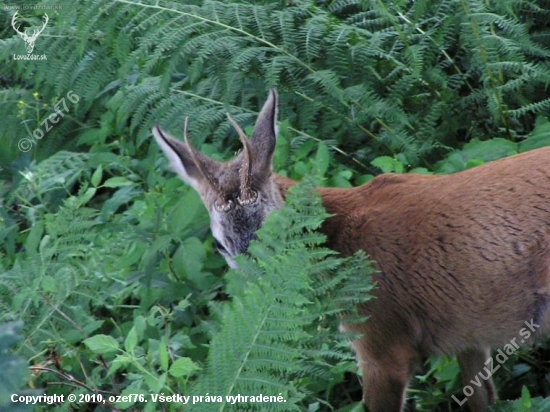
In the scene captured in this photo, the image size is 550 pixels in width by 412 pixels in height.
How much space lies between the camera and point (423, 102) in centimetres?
666

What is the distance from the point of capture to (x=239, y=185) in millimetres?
5102

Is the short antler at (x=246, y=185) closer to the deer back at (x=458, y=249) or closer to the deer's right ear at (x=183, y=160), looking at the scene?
the deer's right ear at (x=183, y=160)

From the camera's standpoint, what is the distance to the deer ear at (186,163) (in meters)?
5.22

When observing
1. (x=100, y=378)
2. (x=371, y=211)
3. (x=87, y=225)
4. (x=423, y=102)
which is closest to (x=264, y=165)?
(x=371, y=211)

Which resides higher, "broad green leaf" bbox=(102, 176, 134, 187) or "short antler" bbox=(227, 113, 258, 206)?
"short antler" bbox=(227, 113, 258, 206)

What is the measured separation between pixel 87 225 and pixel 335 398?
5.47 ft

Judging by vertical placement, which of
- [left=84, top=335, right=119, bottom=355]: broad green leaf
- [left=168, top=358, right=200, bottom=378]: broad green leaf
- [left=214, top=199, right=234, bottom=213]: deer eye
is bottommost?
[left=84, top=335, right=119, bottom=355]: broad green leaf

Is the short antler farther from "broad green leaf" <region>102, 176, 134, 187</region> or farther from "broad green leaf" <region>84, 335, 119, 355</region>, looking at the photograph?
"broad green leaf" <region>102, 176, 134, 187</region>

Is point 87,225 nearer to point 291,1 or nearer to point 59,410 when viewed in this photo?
point 59,410

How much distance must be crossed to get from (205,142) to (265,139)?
169cm

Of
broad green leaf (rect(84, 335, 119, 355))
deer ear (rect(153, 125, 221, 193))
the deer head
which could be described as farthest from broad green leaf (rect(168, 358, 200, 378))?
deer ear (rect(153, 125, 221, 193))

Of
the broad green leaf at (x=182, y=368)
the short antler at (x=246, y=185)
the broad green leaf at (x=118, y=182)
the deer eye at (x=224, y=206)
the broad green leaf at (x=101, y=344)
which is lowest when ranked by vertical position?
the broad green leaf at (x=118, y=182)

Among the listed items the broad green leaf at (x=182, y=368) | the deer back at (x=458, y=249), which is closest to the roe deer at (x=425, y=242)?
the deer back at (x=458, y=249)

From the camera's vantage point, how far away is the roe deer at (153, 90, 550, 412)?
4645 millimetres
